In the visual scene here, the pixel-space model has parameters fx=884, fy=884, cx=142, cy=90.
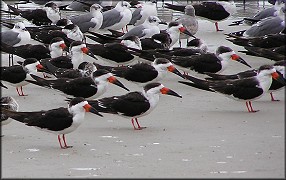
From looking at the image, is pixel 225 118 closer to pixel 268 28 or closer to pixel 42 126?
pixel 42 126

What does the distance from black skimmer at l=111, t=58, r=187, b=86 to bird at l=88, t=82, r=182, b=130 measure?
1507 mm

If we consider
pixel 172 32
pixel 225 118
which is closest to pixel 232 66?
pixel 172 32

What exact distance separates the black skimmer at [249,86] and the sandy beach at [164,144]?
198 mm

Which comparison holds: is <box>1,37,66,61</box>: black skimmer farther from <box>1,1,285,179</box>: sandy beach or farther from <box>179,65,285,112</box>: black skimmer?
<box>179,65,285,112</box>: black skimmer

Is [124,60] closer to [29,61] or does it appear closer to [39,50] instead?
[39,50]

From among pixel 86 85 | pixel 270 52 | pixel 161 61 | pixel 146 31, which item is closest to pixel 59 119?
pixel 86 85

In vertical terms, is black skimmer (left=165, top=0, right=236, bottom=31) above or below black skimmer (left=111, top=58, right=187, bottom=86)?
below

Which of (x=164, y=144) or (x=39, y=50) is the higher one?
(x=164, y=144)

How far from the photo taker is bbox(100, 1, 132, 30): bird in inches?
609

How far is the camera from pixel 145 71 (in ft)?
36.8

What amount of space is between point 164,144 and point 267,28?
19.3 feet

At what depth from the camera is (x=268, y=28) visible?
1416cm

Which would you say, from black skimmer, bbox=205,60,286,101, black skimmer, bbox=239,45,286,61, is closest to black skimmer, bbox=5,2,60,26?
black skimmer, bbox=239,45,286,61

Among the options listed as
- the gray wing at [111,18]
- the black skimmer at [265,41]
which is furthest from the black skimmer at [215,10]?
the black skimmer at [265,41]
